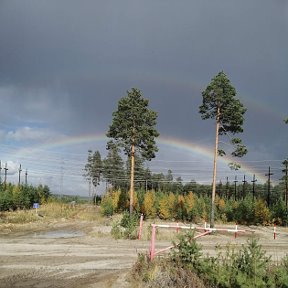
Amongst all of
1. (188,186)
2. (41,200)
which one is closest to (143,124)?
(41,200)

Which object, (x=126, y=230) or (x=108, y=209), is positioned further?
(x=108, y=209)

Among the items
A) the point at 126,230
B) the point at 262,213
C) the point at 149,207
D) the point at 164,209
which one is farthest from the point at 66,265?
the point at 149,207

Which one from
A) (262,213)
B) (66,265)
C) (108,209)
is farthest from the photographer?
(108,209)

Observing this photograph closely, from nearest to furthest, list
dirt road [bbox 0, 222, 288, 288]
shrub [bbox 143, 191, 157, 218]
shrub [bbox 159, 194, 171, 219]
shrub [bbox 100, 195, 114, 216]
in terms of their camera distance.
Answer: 1. dirt road [bbox 0, 222, 288, 288]
2. shrub [bbox 100, 195, 114, 216]
3. shrub [bbox 159, 194, 171, 219]
4. shrub [bbox 143, 191, 157, 218]

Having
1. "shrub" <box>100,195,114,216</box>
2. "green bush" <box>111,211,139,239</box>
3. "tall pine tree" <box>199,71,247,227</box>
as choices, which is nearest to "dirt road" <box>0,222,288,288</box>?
"green bush" <box>111,211,139,239</box>

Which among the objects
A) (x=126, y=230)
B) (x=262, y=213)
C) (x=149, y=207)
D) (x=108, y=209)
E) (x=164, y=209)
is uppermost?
(x=126, y=230)

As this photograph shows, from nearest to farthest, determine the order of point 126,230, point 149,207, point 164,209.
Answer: point 126,230, point 164,209, point 149,207

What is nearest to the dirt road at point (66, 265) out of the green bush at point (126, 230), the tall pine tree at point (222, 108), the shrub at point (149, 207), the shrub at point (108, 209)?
the green bush at point (126, 230)

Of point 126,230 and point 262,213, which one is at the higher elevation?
point 126,230

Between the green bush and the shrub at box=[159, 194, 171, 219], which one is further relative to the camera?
the shrub at box=[159, 194, 171, 219]

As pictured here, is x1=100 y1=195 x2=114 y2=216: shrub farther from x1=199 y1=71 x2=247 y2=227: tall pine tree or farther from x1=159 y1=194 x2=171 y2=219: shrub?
x1=199 y1=71 x2=247 y2=227: tall pine tree

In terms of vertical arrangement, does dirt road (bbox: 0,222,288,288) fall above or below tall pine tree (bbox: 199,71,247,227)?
below

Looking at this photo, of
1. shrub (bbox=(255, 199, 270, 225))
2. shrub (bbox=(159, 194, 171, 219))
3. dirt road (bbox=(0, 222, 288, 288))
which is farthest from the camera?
shrub (bbox=(159, 194, 171, 219))

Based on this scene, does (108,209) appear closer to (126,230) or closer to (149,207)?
(149,207)
